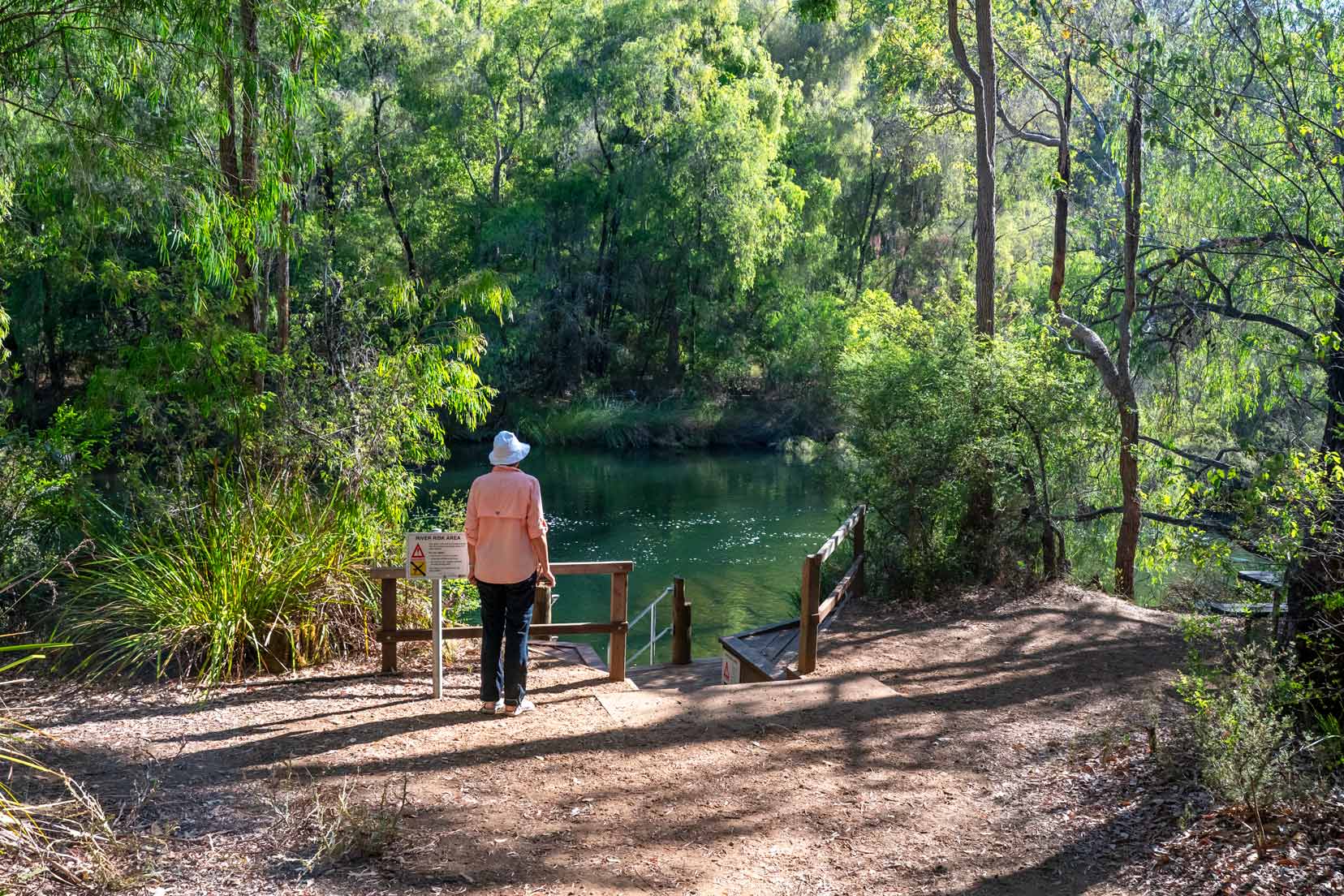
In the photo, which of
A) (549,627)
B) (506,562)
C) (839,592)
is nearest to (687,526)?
(839,592)

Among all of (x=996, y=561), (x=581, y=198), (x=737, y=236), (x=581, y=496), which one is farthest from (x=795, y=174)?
(x=996, y=561)

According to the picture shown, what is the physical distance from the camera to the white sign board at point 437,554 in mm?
7199

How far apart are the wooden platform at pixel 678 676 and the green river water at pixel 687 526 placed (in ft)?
3.86

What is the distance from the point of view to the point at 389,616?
805 centimetres

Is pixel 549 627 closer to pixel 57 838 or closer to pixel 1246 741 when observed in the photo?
pixel 57 838

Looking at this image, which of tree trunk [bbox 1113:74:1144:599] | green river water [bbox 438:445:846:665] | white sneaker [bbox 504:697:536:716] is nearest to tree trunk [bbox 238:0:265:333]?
white sneaker [bbox 504:697:536:716]

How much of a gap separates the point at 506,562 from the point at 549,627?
4.37ft

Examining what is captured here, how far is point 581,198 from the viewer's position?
40.9 m

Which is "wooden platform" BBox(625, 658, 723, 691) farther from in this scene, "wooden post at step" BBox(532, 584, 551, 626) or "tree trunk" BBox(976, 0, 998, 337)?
"tree trunk" BBox(976, 0, 998, 337)

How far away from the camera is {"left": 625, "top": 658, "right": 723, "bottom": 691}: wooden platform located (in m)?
10.3

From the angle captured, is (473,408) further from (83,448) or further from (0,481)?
(0,481)

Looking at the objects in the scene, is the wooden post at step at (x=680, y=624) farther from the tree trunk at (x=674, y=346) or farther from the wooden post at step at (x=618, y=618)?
the tree trunk at (x=674, y=346)

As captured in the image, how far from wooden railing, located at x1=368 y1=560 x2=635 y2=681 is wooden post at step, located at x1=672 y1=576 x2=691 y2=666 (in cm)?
212

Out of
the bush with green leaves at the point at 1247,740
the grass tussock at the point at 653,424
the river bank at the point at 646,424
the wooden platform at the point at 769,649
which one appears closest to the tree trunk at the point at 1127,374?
the wooden platform at the point at 769,649
